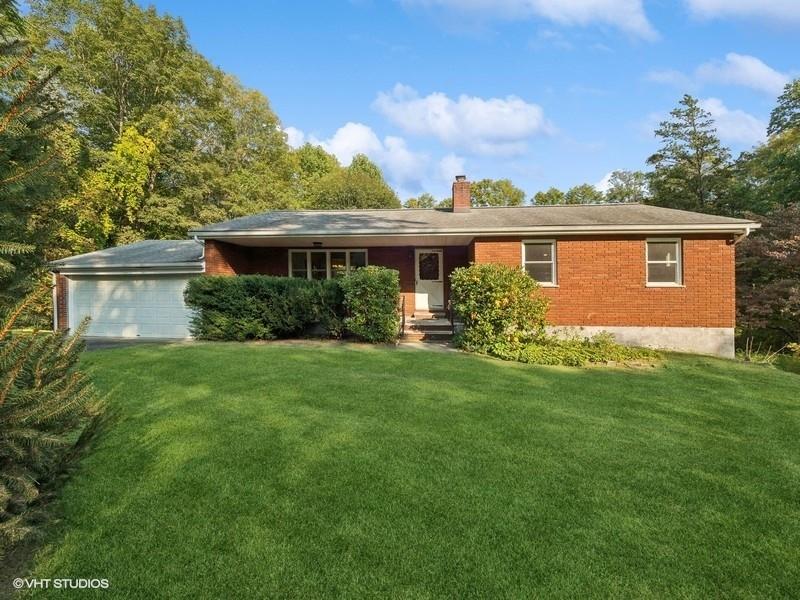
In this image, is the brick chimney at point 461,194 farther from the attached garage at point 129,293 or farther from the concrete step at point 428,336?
the attached garage at point 129,293

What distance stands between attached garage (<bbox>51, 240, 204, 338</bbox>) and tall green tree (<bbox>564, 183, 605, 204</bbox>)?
49.0m

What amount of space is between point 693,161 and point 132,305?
2722cm

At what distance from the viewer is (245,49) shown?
1652cm

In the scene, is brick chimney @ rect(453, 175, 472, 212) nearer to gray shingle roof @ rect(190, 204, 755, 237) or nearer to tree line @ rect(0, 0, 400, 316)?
gray shingle roof @ rect(190, 204, 755, 237)

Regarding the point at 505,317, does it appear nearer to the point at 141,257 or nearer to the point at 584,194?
the point at 141,257

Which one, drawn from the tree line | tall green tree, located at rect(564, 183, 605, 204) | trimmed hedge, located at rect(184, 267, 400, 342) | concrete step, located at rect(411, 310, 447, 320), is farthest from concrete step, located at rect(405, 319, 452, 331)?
tall green tree, located at rect(564, 183, 605, 204)

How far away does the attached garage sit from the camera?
1295cm

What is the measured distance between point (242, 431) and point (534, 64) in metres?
15.2

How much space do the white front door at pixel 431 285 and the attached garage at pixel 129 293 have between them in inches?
285

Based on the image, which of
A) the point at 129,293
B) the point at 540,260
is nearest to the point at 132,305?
the point at 129,293

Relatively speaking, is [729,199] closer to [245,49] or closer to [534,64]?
[534,64]

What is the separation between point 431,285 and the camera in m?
14.8

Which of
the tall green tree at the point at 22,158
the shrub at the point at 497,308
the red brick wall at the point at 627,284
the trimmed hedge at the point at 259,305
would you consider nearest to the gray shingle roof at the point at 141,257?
the trimmed hedge at the point at 259,305

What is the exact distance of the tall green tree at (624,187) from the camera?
1772 inches
